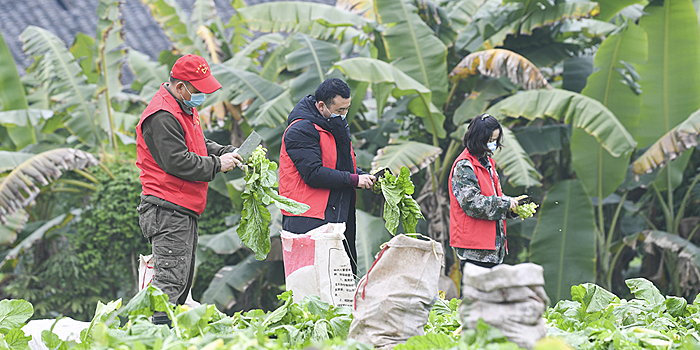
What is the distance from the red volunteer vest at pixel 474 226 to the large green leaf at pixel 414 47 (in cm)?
333

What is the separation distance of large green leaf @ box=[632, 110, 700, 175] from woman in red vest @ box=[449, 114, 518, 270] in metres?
3.13

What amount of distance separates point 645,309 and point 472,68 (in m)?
4.30

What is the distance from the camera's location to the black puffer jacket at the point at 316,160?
147 inches

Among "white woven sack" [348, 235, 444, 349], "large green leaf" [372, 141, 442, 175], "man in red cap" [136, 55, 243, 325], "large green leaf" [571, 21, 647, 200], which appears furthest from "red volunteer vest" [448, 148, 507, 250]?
"large green leaf" [571, 21, 647, 200]

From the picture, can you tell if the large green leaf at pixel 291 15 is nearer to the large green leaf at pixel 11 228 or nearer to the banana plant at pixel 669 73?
the banana plant at pixel 669 73

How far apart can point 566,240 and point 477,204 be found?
3.06m

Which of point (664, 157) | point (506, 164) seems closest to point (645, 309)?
point (506, 164)

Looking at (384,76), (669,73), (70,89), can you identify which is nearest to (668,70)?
(669,73)

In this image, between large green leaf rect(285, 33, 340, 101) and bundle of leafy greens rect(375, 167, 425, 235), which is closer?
bundle of leafy greens rect(375, 167, 425, 235)

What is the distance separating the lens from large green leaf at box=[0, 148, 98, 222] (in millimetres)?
6648

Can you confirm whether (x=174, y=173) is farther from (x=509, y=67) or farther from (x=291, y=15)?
(x=291, y=15)

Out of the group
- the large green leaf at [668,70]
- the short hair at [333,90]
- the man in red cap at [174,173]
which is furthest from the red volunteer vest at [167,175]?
the large green leaf at [668,70]

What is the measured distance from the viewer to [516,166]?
6207 mm

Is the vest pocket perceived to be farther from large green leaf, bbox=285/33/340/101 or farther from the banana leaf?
the banana leaf
